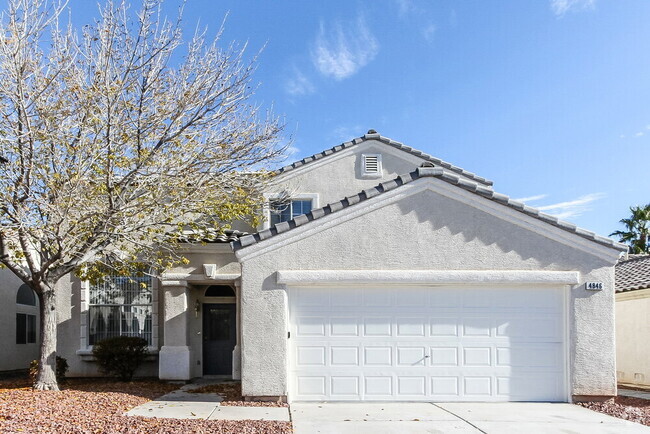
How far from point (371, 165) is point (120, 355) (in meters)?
8.95

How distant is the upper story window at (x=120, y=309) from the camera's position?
1430cm

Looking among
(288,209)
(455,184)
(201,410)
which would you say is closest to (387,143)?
(288,209)

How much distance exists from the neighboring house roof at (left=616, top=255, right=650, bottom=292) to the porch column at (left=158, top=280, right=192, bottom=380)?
36.9ft

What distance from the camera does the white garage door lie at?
10.4 metres

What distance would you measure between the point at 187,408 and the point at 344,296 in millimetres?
3504

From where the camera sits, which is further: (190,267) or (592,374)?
(190,267)

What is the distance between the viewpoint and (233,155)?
13.2 metres

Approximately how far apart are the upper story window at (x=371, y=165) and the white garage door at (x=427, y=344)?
6793 mm

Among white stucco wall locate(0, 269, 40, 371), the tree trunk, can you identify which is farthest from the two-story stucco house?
white stucco wall locate(0, 269, 40, 371)

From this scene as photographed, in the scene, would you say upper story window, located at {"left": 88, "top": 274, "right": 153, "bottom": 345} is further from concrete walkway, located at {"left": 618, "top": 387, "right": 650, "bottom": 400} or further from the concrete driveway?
concrete walkway, located at {"left": 618, "top": 387, "right": 650, "bottom": 400}

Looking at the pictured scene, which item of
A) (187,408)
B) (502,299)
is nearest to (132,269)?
(187,408)

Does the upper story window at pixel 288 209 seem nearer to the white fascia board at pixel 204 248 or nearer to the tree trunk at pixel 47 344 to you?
the white fascia board at pixel 204 248

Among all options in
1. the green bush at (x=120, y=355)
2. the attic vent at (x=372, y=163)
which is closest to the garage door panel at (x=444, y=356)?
the green bush at (x=120, y=355)

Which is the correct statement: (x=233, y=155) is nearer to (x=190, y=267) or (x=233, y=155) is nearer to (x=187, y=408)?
(x=190, y=267)
